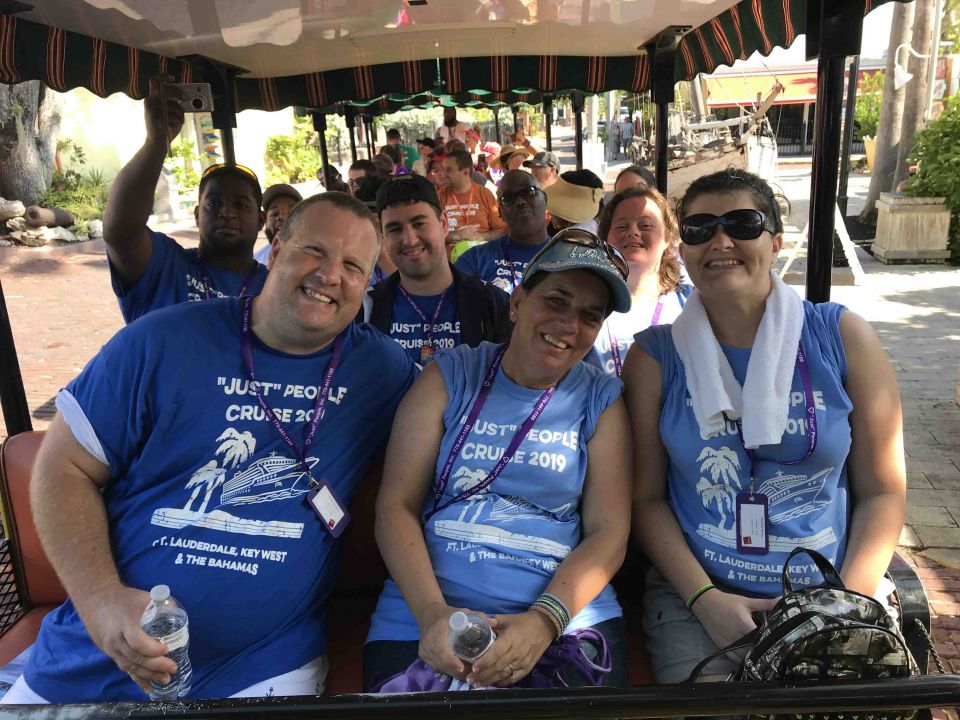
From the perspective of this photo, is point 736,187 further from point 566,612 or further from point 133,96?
point 133,96

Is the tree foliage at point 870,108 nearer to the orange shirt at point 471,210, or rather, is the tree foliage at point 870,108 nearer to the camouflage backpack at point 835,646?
the orange shirt at point 471,210

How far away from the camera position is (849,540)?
6.84 feet

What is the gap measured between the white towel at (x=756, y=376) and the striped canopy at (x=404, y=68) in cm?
176

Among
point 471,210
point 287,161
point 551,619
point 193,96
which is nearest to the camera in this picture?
point 551,619

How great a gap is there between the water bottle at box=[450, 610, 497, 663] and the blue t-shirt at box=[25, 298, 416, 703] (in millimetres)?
530

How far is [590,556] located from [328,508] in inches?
30.6

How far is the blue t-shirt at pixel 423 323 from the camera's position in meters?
3.15

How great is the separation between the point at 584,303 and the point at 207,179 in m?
2.13

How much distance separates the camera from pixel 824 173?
10.2 ft

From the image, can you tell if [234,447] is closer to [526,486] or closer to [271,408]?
[271,408]

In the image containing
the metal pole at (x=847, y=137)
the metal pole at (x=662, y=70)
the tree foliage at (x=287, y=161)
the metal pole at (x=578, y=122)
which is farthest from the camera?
the tree foliage at (x=287, y=161)

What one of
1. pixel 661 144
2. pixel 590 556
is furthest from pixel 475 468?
pixel 661 144

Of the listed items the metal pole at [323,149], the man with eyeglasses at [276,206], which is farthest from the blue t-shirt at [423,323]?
the metal pole at [323,149]

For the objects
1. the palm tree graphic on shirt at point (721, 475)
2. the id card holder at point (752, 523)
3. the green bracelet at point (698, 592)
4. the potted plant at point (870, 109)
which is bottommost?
the green bracelet at point (698, 592)
